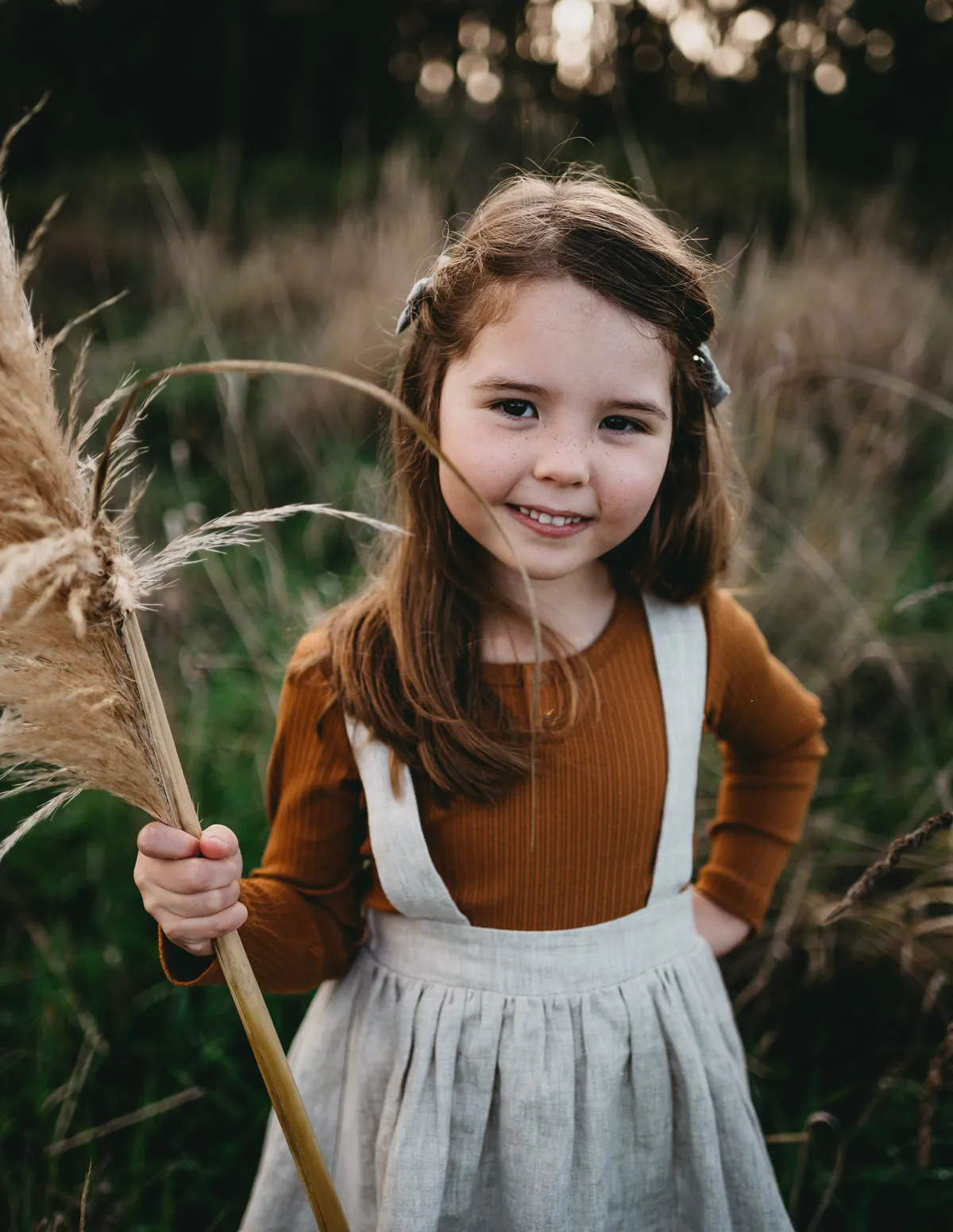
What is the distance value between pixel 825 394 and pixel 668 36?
1.50 meters

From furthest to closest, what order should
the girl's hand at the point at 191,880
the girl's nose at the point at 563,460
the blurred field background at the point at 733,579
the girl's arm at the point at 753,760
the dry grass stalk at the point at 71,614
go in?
1. the blurred field background at the point at 733,579
2. the girl's arm at the point at 753,760
3. the girl's nose at the point at 563,460
4. the girl's hand at the point at 191,880
5. the dry grass stalk at the point at 71,614

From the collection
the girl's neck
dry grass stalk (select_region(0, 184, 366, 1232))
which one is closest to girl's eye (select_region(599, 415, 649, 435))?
the girl's neck

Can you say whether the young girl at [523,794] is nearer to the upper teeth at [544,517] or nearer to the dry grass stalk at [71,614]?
the upper teeth at [544,517]

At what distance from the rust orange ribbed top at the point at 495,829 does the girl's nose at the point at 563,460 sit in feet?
1.02

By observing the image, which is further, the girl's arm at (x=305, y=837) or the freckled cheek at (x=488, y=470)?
the girl's arm at (x=305, y=837)

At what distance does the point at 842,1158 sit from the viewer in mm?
1765

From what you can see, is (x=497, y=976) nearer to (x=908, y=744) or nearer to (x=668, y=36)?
(x=908, y=744)

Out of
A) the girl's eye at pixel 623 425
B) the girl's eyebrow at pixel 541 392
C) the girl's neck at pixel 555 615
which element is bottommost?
the girl's neck at pixel 555 615

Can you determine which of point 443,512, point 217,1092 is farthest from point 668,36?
point 217,1092

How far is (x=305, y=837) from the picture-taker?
1312 millimetres

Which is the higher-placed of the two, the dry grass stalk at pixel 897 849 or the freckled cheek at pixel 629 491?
the freckled cheek at pixel 629 491

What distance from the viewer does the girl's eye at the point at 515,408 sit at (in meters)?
1.15

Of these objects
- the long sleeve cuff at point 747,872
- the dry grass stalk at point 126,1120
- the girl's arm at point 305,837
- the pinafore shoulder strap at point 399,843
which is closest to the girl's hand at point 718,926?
the long sleeve cuff at point 747,872

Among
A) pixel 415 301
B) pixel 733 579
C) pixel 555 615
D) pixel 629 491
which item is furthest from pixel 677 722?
pixel 733 579
